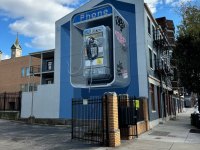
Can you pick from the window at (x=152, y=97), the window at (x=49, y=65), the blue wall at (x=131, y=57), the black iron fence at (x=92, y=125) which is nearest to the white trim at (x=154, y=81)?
the window at (x=152, y=97)

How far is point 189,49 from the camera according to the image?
21953mm

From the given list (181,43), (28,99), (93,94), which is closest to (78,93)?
(93,94)

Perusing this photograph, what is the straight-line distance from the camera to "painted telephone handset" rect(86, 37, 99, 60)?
45.8 ft

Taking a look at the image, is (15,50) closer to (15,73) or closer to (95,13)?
(15,73)

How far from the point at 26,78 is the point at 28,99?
75.7 ft

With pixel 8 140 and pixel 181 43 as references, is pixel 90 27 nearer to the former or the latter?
pixel 8 140

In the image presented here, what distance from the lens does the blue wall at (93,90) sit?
69.0 feet

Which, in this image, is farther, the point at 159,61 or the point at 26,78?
the point at 26,78

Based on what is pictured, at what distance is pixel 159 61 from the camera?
25.5 m

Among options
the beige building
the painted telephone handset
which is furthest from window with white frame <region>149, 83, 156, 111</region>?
the beige building

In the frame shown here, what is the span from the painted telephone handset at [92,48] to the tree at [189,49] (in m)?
10.1

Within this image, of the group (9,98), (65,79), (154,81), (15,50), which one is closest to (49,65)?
(9,98)

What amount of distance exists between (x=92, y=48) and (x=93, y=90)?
869 cm

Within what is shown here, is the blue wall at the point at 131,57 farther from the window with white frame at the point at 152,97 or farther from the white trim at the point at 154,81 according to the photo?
the window with white frame at the point at 152,97
